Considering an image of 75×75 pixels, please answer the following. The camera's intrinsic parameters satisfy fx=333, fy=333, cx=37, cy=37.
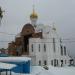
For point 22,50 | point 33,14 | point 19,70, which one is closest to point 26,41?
point 22,50

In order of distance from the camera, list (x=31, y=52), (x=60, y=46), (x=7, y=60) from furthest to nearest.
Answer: (x=60, y=46), (x=31, y=52), (x=7, y=60)

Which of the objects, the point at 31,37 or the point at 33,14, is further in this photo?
the point at 33,14

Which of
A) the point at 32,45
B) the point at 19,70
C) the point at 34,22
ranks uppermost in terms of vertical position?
the point at 34,22

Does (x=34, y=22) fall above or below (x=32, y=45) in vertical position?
above

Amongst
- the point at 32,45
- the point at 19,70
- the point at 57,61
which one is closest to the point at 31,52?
the point at 32,45

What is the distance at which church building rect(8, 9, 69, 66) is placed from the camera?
5944cm

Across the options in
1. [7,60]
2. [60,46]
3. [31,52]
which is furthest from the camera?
[60,46]

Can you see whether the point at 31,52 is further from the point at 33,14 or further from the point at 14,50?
the point at 33,14

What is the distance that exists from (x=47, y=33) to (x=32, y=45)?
355cm

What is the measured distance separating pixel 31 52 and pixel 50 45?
3.76 meters

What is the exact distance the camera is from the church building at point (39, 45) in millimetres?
59438

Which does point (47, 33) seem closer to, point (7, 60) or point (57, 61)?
point (57, 61)

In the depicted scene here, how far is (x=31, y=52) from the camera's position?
59438mm

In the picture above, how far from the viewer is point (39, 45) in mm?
59562
